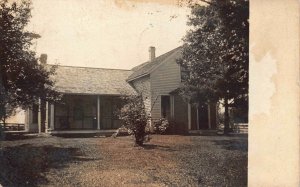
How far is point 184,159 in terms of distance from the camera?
23.0 ft

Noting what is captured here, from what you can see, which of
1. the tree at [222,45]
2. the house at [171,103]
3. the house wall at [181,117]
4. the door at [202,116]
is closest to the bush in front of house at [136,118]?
the house at [171,103]

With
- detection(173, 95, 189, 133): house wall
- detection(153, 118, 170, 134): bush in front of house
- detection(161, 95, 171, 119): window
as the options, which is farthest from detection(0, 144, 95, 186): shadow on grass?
detection(173, 95, 189, 133): house wall

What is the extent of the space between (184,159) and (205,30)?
3.10 m

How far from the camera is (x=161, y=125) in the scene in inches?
370

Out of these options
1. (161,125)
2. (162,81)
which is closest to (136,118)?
Result: (161,125)

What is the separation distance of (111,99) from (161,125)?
6.65 m

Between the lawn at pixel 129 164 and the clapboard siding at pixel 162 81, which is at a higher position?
the clapboard siding at pixel 162 81

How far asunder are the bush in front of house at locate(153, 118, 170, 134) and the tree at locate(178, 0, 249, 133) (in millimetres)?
1854

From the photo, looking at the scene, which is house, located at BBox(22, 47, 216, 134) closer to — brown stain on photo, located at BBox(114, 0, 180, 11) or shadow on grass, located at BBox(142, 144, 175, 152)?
shadow on grass, located at BBox(142, 144, 175, 152)

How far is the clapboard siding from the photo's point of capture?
980cm

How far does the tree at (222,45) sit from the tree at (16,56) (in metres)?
3.44

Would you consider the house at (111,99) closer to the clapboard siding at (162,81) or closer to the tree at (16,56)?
the clapboard siding at (162,81)

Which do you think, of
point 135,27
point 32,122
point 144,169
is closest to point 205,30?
point 135,27

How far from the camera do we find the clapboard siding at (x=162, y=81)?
9805 millimetres
